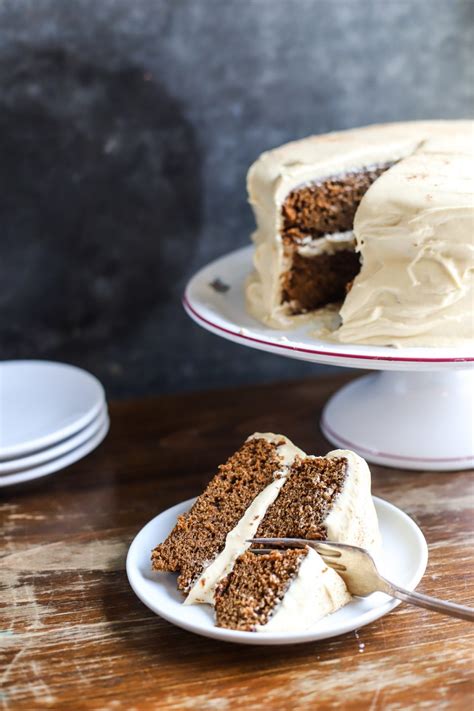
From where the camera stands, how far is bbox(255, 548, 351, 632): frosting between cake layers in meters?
1.21

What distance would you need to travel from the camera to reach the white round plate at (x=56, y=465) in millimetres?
1714

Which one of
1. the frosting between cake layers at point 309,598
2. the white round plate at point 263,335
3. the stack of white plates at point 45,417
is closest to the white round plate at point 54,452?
the stack of white plates at point 45,417

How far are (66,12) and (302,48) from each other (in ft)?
1.95

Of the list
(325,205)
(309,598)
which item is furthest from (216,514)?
(325,205)

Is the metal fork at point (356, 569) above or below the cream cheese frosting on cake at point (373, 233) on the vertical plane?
below

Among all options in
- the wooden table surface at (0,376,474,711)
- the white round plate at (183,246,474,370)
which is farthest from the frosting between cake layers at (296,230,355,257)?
the wooden table surface at (0,376,474,711)

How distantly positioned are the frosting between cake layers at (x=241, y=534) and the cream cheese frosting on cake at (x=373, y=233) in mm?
307

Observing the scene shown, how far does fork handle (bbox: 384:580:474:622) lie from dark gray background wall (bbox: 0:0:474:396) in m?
1.22

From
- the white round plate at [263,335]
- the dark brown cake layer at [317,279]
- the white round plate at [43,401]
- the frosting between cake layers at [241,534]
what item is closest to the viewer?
the frosting between cake layers at [241,534]

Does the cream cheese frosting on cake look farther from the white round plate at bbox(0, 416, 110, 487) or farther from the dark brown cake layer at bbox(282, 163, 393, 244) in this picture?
the white round plate at bbox(0, 416, 110, 487)

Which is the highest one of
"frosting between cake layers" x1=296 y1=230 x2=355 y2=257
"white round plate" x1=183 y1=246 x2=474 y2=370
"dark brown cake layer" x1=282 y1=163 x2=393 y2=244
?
"dark brown cake layer" x1=282 y1=163 x2=393 y2=244

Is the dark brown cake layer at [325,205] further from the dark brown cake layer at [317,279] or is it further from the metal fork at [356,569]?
the metal fork at [356,569]

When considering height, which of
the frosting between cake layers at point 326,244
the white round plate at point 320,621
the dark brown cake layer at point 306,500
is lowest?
the white round plate at point 320,621

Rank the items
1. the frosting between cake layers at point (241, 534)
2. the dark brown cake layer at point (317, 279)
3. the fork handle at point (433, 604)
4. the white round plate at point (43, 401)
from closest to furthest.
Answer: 1. the fork handle at point (433, 604)
2. the frosting between cake layers at point (241, 534)
3. the white round plate at point (43, 401)
4. the dark brown cake layer at point (317, 279)
